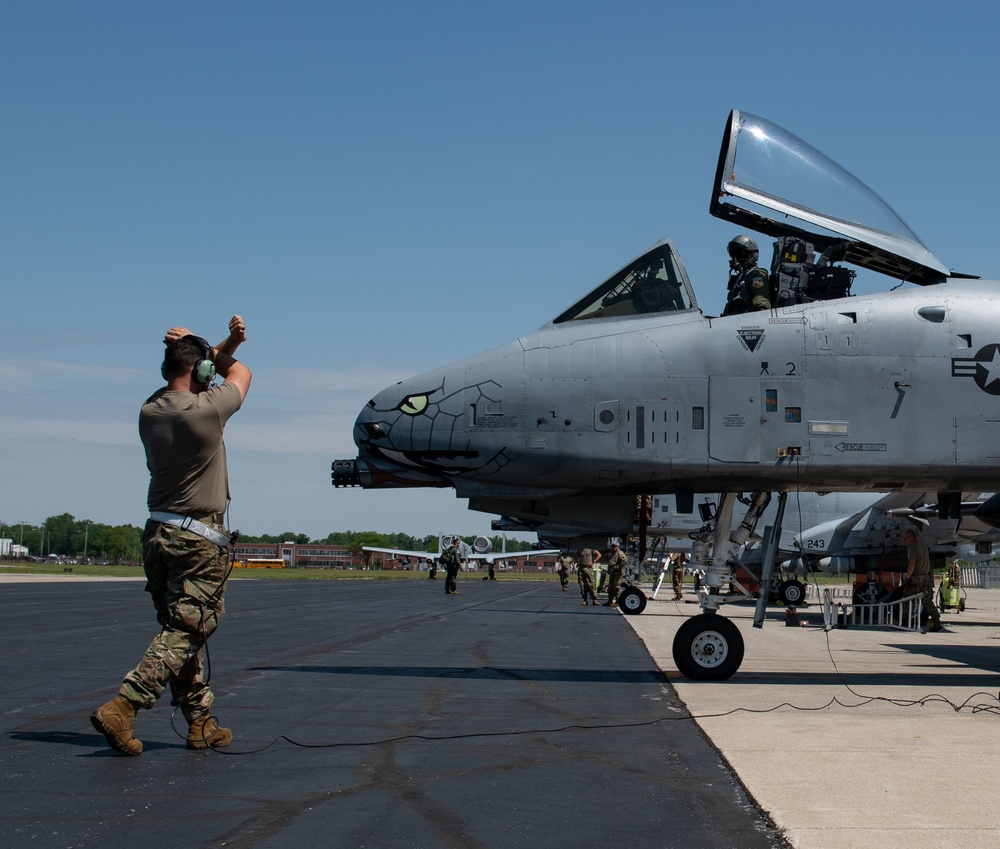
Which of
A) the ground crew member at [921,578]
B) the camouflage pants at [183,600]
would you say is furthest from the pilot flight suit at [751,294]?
the ground crew member at [921,578]

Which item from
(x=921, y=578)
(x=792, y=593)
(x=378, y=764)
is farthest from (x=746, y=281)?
(x=792, y=593)

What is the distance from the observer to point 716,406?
9297 millimetres

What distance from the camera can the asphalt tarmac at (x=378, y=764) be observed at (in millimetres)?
4051

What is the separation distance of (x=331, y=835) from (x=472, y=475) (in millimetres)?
5595

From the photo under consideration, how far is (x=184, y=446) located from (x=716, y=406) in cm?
504

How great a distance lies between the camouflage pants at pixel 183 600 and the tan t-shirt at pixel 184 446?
0.17 meters

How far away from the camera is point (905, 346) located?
30.8ft

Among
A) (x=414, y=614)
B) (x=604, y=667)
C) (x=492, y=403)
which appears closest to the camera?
(x=492, y=403)

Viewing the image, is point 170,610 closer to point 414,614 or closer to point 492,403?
point 492,403

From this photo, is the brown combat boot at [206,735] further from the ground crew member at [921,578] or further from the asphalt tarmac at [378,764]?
the ground crew member at [921,578]

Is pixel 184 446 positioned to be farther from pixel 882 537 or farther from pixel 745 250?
pixel 882 537

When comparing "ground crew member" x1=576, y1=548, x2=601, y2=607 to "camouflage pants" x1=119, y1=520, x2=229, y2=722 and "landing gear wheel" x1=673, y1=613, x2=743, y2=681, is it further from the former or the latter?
"camouflage pants" x1=119, y1=520, x2=229, y2=722

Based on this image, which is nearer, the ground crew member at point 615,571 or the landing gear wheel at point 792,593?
the ground crew member at point 615,571

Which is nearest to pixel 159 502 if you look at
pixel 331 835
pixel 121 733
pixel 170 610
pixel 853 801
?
pixel 170 610
